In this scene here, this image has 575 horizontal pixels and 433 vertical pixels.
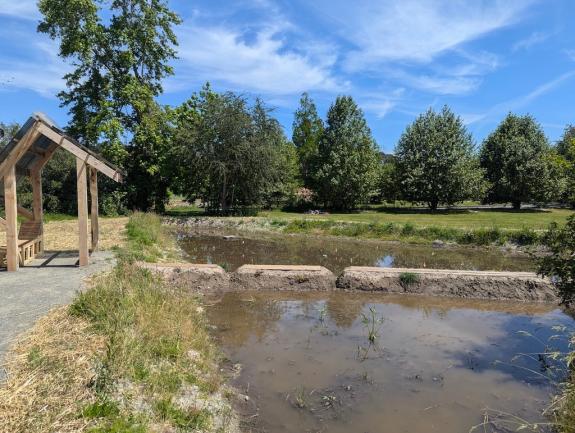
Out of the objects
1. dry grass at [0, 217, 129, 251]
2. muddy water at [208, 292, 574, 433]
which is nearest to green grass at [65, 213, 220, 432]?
muddy water at [208, 292, 574, 433]

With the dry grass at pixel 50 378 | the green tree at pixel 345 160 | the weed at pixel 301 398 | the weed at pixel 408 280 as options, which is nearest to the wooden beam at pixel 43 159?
the dry grass at pixel 50 378

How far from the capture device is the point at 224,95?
98.7 feet

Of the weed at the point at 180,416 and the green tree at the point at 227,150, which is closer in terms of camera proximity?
the weed at the point at 180,416

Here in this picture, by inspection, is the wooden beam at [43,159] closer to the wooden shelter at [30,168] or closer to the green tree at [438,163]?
the wooden shelter at [30,168]

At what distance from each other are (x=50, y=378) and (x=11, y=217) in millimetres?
6299

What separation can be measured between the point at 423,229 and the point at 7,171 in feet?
56.6

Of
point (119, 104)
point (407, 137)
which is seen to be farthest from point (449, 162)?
point (119, 104)

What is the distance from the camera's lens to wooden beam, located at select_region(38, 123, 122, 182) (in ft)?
30.7

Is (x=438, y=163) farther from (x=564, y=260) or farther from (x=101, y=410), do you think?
(x=101, y=410)

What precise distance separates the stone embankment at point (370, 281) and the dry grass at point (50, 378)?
5433 mm

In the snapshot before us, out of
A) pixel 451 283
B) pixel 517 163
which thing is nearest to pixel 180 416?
pixel 451 283

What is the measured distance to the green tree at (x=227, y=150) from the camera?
2872cm

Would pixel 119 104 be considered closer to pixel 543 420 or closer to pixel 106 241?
pixel 106 241

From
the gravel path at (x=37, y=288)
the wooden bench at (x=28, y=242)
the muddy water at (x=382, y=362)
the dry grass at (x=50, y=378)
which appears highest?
the wooden bench at (x=28, y=242)
